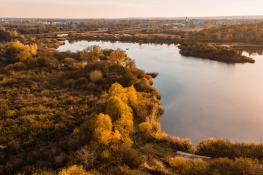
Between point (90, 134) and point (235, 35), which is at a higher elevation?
point (235, 35)

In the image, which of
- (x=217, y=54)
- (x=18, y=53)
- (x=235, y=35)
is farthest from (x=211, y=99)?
(x=235, y=35)

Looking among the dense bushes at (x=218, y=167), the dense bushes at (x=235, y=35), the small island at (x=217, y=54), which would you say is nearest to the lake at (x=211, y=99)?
the small island at (x=217, y=54)

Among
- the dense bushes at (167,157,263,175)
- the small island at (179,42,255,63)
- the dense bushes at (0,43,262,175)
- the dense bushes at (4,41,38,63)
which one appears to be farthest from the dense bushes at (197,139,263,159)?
the small island at (179,42,255,63)

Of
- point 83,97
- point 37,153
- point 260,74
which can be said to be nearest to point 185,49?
point 260,74

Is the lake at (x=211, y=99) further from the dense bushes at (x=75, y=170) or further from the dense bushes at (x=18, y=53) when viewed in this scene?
the dense bushes at (x=18, y=53)

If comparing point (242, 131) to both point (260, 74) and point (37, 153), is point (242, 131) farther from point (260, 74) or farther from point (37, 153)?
point (260, 74)

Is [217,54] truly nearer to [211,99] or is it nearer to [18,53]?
[211,99]
